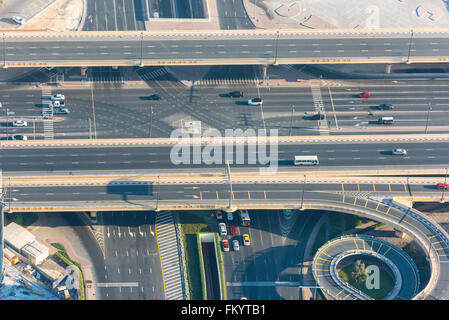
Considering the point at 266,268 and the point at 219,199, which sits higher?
the point at 219,199

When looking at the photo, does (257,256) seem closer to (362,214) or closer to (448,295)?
(362,214)

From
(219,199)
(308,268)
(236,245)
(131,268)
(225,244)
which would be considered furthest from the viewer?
(225,244)

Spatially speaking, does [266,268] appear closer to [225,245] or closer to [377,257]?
[225,245]

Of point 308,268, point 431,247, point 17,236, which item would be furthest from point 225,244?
point 17,236

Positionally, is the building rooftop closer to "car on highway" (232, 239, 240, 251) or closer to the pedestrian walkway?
the pedestrian walkway

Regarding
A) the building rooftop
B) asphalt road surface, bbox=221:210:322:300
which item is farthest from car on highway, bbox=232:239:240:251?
the building rooftop

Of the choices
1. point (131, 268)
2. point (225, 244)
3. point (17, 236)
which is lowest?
point (131, 268)

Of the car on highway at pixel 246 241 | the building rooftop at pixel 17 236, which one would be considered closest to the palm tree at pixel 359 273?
the car on highway at pixel 246 241
